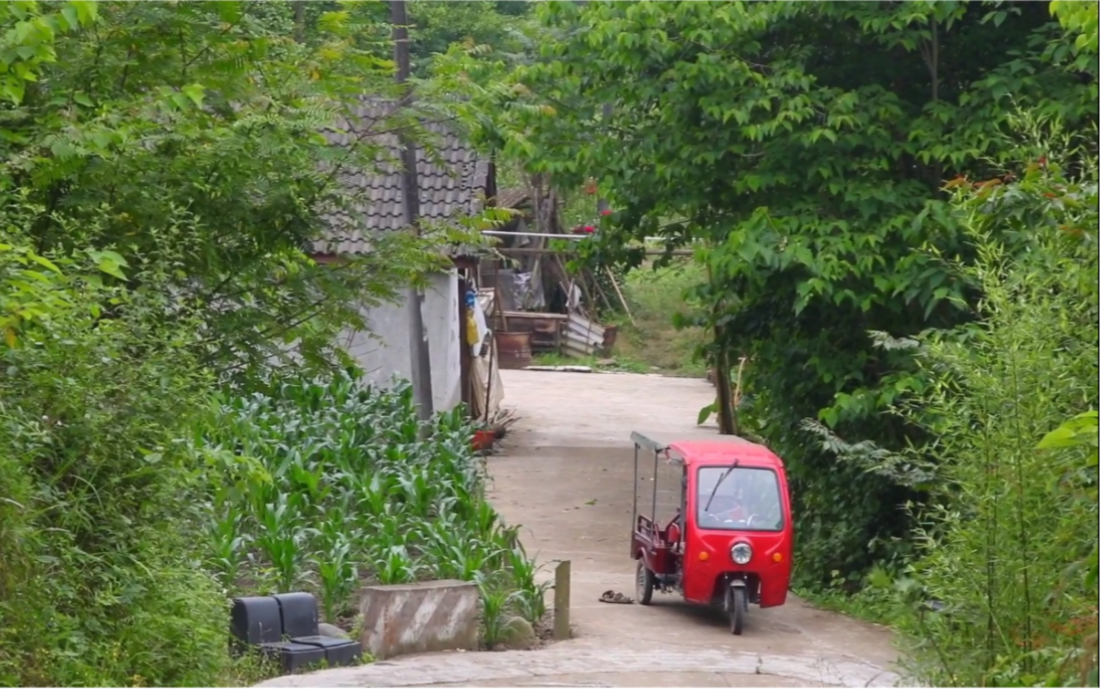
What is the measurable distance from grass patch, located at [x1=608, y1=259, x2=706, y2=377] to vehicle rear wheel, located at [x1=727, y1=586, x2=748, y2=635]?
24957 mm

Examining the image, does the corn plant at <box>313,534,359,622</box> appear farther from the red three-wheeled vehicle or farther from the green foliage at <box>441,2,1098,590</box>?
the green foliage at <box>441,2,1098,590</box>

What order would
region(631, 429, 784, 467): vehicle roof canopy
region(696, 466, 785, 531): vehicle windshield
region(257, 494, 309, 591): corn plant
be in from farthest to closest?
region(631, 429, 784, 467): vehicle roof canopy, region(696, 466, 785, 531): vehicle windshield, region(257, 494, 309, 591): corn plant

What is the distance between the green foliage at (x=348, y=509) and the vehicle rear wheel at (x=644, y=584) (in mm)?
1154

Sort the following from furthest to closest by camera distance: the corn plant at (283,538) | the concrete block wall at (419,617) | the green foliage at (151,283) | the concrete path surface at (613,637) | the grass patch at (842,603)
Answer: the grass patch at (842,603), the corn plant at (283,538), the concrete block wall at (419,617), the concrete path surface at (613,637), the green foliage at (151,283)

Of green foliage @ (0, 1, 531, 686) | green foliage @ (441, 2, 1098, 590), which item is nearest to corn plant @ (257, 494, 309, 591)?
green foliage @ (0, 1, 531, 686)

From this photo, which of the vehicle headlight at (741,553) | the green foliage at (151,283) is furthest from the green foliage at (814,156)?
the green foliage at (151,283)

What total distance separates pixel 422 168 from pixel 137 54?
13.4m

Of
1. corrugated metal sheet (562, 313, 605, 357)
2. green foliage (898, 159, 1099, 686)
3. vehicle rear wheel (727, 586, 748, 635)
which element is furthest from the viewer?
corrugated metal sheet (562, 313, 605, 357)

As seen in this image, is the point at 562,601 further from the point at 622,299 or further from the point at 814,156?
the point at 622,299

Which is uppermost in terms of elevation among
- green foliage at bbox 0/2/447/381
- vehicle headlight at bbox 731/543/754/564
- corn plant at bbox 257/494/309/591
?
green foliage at bbox 0/2/447/381

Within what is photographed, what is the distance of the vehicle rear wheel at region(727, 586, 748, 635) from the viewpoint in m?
11.2

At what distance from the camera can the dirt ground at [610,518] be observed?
1071 centimetres

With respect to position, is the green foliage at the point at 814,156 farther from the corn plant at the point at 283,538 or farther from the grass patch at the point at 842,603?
the corn plant at the point at 283,538

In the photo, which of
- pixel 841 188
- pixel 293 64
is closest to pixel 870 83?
pixel 841 188
